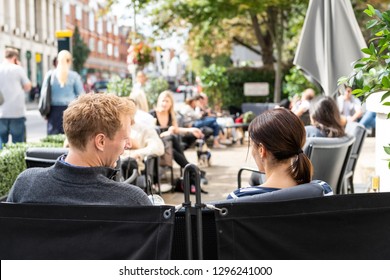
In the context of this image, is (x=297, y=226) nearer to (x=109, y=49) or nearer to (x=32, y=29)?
(x=32, y=29)

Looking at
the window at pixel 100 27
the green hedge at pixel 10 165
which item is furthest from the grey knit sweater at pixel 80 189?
the window at pixel 100 27

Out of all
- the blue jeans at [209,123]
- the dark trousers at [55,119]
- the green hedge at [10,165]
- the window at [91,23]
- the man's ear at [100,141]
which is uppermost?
the window at [91,23]

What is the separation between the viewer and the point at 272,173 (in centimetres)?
324

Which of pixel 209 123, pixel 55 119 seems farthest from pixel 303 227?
pixel 209 123

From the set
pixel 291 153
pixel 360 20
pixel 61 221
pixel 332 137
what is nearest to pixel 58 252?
pixel 61 221

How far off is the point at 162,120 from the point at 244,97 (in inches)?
625

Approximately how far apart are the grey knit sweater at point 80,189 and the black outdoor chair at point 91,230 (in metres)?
0.23

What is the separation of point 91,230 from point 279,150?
1.05 metres

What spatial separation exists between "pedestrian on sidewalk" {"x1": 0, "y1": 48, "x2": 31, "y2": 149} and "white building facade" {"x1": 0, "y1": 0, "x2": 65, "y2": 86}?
126 ft

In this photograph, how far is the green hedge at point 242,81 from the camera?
82.8 feet

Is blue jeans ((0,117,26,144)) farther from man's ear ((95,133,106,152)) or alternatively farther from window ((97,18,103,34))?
window ((97,18,103,34))

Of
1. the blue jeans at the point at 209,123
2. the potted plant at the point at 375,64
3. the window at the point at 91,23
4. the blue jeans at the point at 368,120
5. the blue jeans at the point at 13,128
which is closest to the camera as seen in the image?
the potted plant at the point at 375,64

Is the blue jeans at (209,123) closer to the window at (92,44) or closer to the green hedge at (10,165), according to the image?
the green hedge at (10,165)

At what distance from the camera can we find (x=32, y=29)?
198 ft
